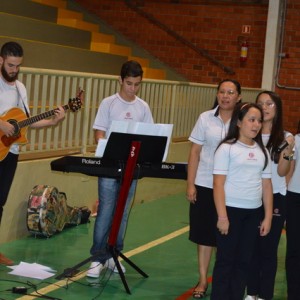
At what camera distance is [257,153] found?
521cm

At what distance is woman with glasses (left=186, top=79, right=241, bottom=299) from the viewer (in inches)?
229

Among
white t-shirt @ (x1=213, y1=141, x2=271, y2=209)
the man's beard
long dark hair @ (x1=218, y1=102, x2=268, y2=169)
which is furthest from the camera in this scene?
the man's beard

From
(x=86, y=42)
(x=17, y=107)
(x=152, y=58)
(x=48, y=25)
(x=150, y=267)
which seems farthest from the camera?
(x=152, y=58)

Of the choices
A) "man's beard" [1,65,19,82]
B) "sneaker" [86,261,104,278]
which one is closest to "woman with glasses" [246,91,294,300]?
"sneaker" [86,261,104,278]

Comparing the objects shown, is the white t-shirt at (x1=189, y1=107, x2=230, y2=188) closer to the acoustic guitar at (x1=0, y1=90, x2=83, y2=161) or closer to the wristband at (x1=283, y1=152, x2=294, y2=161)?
the wristband at (x1=283, y1=152, x2=294, y2=161)

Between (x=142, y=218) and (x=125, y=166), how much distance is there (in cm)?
336

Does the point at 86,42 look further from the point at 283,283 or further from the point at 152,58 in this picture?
the point at 283,283

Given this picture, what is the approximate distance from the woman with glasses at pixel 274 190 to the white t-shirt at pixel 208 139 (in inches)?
14.2

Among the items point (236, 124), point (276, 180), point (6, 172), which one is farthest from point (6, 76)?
point (276, 180)

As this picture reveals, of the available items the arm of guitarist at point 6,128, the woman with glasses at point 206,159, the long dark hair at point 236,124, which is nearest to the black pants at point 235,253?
the long dark hair at point 236,124

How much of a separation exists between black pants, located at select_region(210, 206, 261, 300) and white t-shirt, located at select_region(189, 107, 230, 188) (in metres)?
0.68

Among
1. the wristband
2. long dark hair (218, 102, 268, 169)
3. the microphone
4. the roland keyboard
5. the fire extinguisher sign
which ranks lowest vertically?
the roland keyboard

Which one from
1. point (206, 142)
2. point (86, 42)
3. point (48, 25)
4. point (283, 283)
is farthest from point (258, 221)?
point (86, 42)

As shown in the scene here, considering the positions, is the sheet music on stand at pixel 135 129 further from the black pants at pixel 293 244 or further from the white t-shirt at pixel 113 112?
the black pants at pixel 293 244
